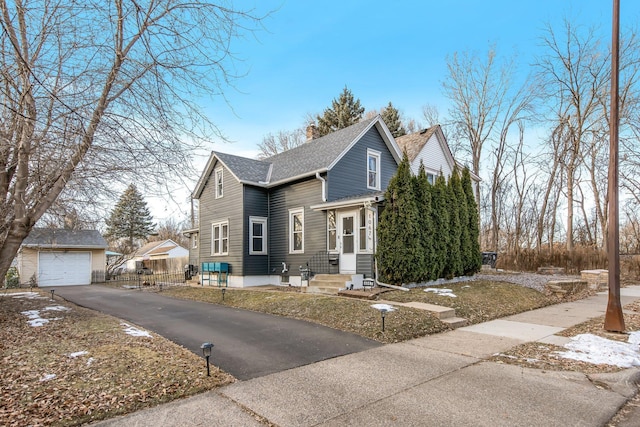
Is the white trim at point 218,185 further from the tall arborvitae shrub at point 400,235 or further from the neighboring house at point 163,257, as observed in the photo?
the neighboring house at point 163,257

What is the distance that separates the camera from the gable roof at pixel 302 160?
47.8 feet

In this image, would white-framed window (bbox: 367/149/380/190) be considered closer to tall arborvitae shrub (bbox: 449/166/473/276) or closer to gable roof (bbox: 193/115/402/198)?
gable roof (bbox: 193/115/402/198)

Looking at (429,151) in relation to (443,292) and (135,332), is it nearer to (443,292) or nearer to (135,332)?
(443,292)

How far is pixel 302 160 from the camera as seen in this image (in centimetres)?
1628

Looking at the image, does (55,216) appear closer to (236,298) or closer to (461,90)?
(236,298)

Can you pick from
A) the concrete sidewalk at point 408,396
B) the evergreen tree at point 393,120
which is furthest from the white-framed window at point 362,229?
the evergreen tree at point 393,120

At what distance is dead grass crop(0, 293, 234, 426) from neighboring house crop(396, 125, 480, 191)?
15.9 metres

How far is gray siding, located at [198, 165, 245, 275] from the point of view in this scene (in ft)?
51.1

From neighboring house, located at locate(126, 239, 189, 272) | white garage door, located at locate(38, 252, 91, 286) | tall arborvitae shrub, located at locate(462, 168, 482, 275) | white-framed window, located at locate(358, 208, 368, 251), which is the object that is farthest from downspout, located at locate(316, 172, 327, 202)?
neighboring house, located at locate(126, 239, 189, 272)

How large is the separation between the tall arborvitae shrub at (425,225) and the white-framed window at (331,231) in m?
3.14

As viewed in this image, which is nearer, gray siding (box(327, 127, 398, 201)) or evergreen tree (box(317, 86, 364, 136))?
gray siding (box(327, 127, 398, 201))

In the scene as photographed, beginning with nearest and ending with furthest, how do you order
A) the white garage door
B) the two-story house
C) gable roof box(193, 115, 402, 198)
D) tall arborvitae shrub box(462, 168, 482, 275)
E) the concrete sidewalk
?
the concrete sidewalk, the two-story house, tall arborvitae shrub box(462, 168, 482, 275), gable roof box(193, 115, 402, 198), the white garage door

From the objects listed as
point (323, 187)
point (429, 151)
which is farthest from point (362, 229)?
point (429, 151)

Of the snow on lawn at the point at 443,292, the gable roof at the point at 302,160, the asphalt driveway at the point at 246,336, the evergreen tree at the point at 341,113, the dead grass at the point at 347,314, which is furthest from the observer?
the evergreen tree at the point at 341,113
